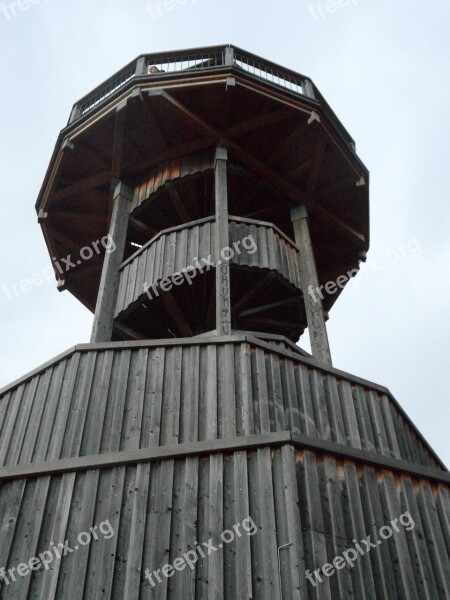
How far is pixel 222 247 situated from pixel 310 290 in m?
1.79

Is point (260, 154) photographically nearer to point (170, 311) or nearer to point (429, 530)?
point (170, 311)

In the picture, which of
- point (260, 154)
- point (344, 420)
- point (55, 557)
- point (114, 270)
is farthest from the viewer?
point (260, 154)

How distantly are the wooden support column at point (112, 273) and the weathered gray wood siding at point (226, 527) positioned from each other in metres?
3.05

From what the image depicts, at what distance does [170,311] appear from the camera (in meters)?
10.8

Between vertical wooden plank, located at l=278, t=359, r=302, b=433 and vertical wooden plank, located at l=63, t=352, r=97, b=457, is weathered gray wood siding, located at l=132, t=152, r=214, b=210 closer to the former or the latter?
vertical wooden plank, located at l=63, t=352, r=97, b=457

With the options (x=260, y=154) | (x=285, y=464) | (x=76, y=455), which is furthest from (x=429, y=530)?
(x=260, y=154)

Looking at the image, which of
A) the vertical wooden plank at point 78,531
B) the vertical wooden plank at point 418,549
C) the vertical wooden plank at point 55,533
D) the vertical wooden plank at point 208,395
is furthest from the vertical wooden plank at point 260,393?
the vertical wooden plank at point 55,533

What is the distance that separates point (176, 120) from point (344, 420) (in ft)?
20.1

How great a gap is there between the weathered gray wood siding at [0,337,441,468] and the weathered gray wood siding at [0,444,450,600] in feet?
1.51

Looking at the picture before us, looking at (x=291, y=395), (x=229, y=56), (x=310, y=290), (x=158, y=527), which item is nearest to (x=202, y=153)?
(x=229, y=56)

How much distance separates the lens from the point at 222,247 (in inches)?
380

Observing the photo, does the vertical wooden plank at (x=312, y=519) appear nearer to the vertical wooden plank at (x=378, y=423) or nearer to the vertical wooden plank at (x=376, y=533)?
the vertical wooden plank at (x=376, y=533)

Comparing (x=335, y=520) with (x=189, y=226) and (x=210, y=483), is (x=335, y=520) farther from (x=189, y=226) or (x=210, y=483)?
(x=189, y=226)

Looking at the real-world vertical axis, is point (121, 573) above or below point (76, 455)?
below
